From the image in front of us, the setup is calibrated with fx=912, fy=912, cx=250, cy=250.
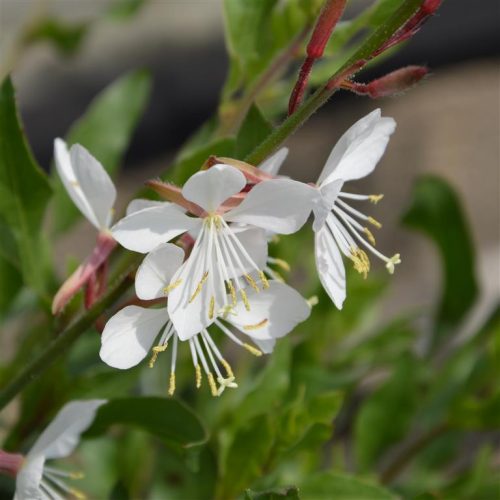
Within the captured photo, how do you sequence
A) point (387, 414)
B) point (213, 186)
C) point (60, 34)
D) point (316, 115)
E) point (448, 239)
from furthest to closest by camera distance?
point (316, 115)
point (60, 34)
point (448, 239)
point (387, 414)
point (213, 186)

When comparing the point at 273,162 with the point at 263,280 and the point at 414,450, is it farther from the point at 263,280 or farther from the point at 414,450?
the point at 414,450

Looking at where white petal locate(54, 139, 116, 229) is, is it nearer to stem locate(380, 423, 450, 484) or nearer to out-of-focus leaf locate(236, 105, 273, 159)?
out-of-focus leaf locate(236, 105, 273, 159)

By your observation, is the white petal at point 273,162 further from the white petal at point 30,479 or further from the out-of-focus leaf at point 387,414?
the out-of-focus leaf at point 387,414

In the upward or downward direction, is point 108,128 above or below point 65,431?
above

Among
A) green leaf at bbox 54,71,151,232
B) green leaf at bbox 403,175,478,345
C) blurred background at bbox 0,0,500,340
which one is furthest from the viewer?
blurred background at bbox 0,0,500,340

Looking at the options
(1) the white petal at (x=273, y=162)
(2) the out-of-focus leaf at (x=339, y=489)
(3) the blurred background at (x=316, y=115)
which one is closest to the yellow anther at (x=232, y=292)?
(1) the white petal at (x=273, y=162)

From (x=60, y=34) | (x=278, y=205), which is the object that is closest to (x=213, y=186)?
(x=278, y=205)

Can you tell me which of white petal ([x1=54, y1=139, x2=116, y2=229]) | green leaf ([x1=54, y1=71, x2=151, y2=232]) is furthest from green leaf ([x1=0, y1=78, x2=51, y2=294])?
green leaf ([x1=54, y1=71, x2=151, y2=232])
